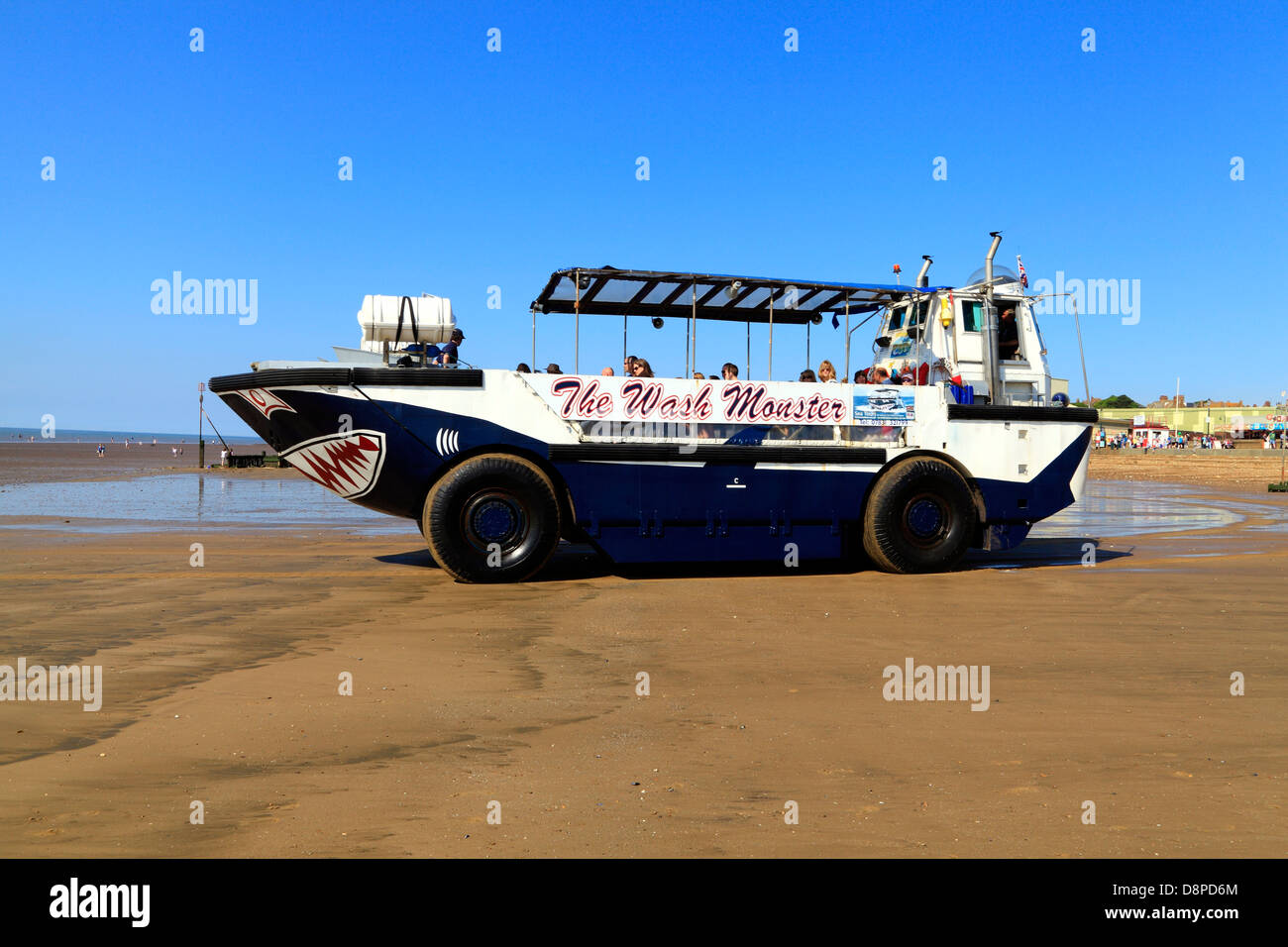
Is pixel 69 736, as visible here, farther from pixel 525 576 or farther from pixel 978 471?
pixel 978 471

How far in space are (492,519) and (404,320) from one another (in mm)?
2122

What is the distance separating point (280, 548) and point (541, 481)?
164 inches

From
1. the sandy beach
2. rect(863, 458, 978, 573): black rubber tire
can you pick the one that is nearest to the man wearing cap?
the sandy beach

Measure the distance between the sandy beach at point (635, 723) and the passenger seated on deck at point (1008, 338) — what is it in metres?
3.41

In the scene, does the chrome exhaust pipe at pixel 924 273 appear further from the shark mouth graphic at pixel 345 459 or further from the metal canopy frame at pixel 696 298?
the shark mouth graphic at pixel 345 459

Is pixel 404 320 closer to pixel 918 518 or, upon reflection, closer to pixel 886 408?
pixel 886 408

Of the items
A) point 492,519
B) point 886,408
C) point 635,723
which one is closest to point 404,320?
point 492,519

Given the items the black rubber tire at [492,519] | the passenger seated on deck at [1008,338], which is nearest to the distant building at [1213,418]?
the passenger seated on deck at [1008,338]

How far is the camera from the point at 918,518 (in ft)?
31.4

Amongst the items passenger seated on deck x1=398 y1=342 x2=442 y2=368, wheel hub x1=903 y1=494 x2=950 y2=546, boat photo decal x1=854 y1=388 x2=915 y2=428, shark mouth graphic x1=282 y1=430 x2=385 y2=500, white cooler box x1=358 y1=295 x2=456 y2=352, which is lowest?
wheel hub x1=903 y1=494 x2=950 y2=546

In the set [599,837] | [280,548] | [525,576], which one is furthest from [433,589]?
[599,837]

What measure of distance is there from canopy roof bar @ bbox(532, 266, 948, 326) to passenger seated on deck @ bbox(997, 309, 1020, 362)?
86 centimetres

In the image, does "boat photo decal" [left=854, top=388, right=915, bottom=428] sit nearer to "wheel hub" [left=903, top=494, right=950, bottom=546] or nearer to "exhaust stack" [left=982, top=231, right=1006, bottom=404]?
"wheel hub" [left=903, top=494, right=950, bottom=546]

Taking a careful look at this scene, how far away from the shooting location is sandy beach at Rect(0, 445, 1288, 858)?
119 inches
